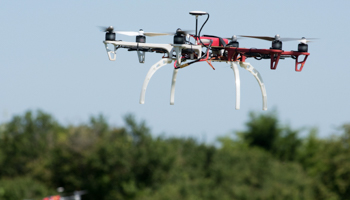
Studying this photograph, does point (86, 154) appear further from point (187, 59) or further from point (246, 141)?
point (187, 59)

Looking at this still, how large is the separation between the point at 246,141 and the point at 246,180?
20611mm

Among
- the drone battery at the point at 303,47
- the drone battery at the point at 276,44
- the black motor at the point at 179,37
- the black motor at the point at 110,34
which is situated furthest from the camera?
the drone battery at the point at 303,47

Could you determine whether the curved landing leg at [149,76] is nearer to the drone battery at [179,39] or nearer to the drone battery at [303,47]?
the drone battery at [179,39]

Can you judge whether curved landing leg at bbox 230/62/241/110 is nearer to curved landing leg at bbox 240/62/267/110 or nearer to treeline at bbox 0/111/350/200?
curved landing leg at bbox 240/62/267/110

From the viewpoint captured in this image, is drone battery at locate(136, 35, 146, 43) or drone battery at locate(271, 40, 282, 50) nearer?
drone battery at locate(136, 35, 146, 43)

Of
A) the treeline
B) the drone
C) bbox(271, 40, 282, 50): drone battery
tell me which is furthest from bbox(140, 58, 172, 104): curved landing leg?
the treeline

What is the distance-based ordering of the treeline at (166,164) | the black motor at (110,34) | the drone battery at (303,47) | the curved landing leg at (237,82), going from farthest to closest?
the treeline at (166,164), the drone battery at (303,47), the black motor at (110,34), the curved landing leg at (237,82)

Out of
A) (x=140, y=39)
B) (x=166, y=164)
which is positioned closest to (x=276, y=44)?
(x=140, y=39)

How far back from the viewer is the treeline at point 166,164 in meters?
72.4

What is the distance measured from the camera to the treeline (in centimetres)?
7238

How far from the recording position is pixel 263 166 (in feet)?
262

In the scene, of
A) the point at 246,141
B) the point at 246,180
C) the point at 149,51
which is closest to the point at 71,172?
the point at 246,180

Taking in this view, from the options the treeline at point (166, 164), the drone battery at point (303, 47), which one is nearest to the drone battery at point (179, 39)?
the drone battery at point (303, 47)

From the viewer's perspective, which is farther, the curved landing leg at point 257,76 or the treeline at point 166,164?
the treeline at point 166,164
